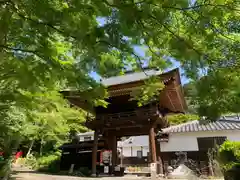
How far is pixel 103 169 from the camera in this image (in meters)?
12.9

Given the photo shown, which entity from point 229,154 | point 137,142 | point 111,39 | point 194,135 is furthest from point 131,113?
point 137,142

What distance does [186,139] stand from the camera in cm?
1407

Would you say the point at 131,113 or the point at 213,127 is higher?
the point at 131,113

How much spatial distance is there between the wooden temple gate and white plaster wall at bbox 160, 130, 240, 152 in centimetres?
81

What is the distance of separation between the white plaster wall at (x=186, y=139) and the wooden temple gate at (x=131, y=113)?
2.65 feet

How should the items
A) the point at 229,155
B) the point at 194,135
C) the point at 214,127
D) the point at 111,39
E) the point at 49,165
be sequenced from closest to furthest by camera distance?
the point at 111,39
the point at 229,155
the point at 214,127
the point at 194,135
the point at 49,165

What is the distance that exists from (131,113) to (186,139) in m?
4.58

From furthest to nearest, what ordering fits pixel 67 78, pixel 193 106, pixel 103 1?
pixel 193 106
pixel 67 78
pixel 103 1

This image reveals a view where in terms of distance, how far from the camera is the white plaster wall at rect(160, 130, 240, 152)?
44.3ft

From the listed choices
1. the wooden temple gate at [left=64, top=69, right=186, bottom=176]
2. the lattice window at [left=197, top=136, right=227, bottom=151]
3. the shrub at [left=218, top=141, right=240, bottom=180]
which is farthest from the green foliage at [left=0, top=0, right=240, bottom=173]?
the lattice window at [left=197, top=136, right=227, bottom=151]

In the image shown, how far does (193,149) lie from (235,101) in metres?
12.2

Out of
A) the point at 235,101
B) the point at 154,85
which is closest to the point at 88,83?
the point at 154,85

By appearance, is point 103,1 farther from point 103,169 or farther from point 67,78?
point 103,169

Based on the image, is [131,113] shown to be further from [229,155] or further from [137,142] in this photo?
[137,142]
